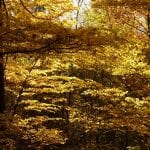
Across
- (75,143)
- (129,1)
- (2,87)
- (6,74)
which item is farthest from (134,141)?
(129,1)

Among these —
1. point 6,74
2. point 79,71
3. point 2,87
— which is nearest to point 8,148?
point 2,87

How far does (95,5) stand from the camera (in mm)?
8602

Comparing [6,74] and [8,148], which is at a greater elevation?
[6,74]

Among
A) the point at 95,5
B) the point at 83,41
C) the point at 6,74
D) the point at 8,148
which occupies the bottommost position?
the point at 8,148

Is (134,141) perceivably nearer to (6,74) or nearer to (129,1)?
(6,74)

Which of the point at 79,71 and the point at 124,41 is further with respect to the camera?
the point at 79,71

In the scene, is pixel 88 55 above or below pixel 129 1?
below

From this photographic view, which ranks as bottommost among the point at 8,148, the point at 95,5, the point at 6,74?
the point at 8,148

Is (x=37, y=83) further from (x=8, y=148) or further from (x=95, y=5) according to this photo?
(x=95, y=5)

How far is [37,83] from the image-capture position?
503 inches

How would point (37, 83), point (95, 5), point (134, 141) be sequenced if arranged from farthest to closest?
1. point (134, 141)
2. point (37, 83)
3. point (95, 5)

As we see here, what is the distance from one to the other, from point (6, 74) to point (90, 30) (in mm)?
4957

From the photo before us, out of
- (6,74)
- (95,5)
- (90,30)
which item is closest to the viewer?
(90,30)

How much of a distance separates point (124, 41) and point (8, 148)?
4.50m
